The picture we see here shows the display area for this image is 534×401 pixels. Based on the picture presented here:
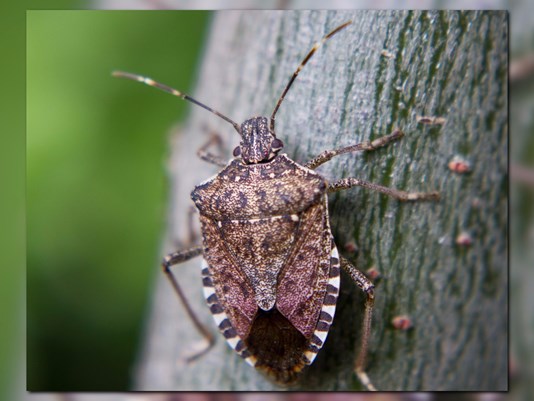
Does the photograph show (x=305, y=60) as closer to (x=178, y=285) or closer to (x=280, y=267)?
(x=280, y=267)

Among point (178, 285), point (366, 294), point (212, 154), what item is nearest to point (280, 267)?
point (366, 294)

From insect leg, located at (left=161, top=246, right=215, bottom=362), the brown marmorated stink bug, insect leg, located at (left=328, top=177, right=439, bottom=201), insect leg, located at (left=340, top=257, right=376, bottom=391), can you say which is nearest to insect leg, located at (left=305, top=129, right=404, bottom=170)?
the brown marmorated stink bug

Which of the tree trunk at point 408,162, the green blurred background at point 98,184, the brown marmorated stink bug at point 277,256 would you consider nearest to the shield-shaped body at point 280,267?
the brown marmorated stink bug at point 277,256

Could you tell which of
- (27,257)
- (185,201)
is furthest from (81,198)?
(185,201)

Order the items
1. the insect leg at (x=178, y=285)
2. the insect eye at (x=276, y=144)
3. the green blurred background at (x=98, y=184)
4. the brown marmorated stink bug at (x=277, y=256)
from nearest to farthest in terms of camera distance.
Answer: the brown marmorated stink bug at (x=277, y=256) < the insect eye at (x=276, y=144) < the insect leg at (x=178, y=285) < the green blurred background at (x=98, y=184)

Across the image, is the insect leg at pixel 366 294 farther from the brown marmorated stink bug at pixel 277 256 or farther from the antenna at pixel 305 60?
the antenna at pixel 305 60

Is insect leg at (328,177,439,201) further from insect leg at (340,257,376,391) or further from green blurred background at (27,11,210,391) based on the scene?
green blurred background at (27,11,210,391)
